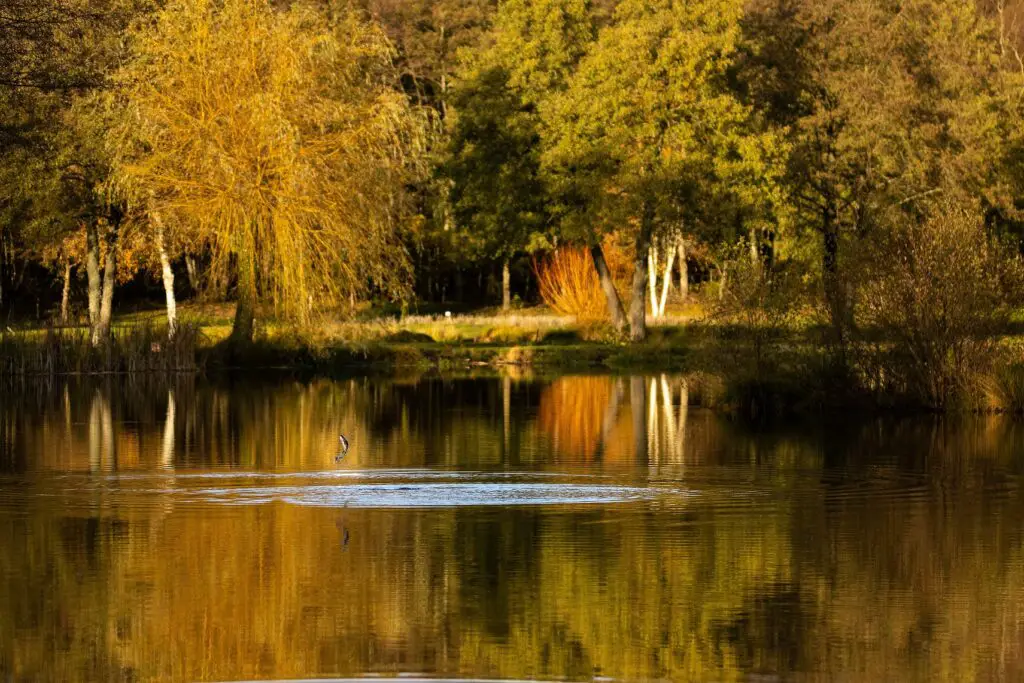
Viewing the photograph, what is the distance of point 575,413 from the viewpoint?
28094 millimetres

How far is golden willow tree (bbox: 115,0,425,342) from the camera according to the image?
39.2m

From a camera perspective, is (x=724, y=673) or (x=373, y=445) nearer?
(x=724, y=673)

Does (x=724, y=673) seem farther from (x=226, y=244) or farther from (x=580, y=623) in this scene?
(x=226, y=244)

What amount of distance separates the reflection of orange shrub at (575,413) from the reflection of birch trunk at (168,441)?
4.63 m

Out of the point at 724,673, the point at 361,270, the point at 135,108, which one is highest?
the point at 135,108

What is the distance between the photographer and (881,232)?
2705 cm

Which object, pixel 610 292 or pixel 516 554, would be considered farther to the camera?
pixel 610 292

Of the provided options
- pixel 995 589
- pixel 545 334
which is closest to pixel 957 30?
pixel 545 334

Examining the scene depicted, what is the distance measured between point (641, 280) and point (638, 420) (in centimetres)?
2384

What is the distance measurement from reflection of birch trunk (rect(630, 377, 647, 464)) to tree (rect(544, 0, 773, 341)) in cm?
1236

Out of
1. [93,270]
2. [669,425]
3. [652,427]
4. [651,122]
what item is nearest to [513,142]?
[651,122]

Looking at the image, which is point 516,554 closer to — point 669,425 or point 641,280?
point 669,425

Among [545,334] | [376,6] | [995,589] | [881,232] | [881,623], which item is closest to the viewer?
[881,623]

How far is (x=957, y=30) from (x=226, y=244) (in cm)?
2293
